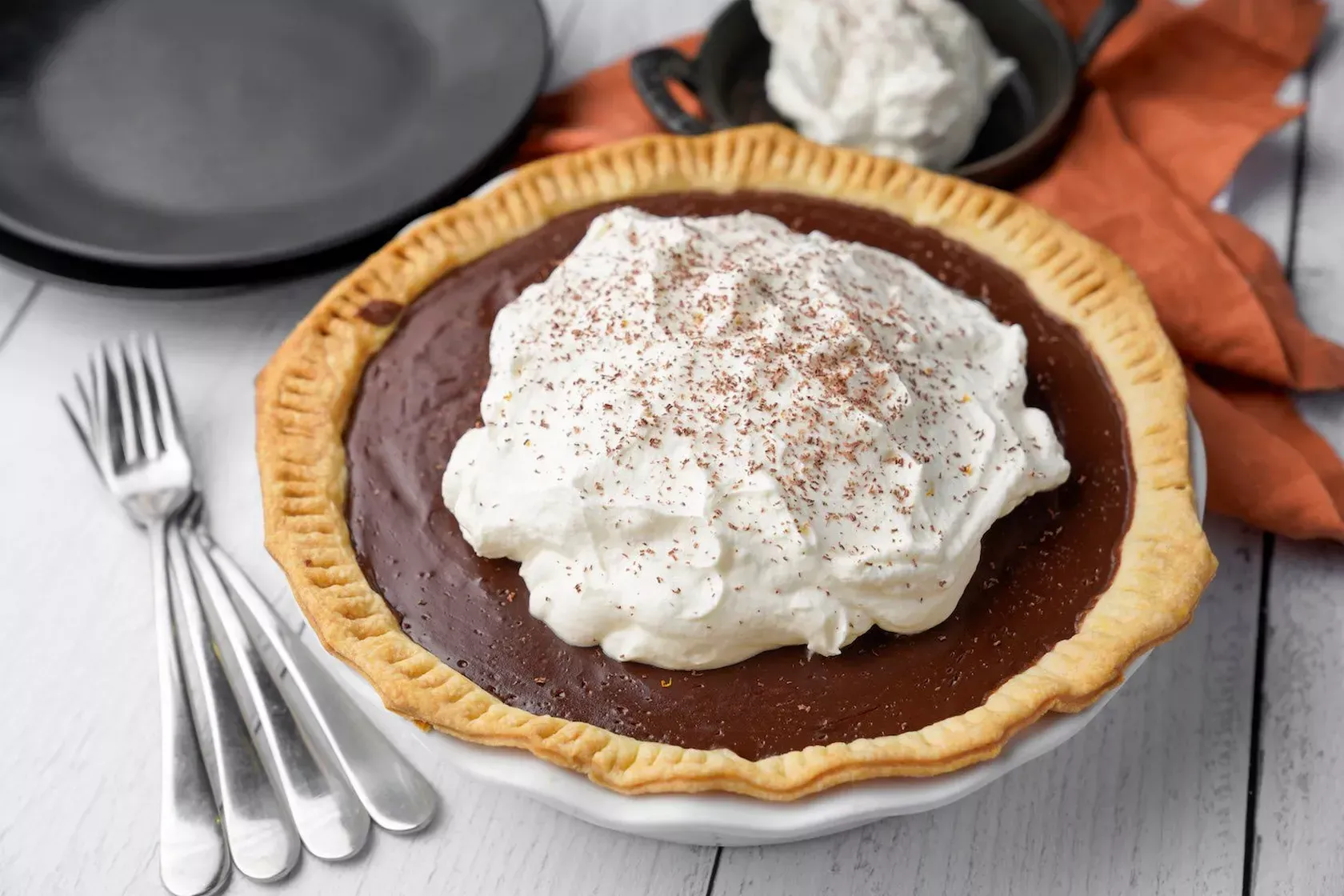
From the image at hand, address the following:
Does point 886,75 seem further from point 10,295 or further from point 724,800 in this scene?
point 10,295

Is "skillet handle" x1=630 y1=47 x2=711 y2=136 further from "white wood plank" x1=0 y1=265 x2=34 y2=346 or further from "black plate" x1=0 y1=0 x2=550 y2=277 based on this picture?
"white wood plank" x1=0 y1=265 x2=34 y2=346

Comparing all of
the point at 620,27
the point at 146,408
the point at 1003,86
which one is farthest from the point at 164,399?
the point at 1003,86

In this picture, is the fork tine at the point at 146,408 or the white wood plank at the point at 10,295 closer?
the fork tine at the point at 146,408

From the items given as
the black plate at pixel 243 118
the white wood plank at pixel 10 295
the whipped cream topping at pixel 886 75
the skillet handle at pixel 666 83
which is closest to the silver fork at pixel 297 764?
the black plate at pixel 243 118

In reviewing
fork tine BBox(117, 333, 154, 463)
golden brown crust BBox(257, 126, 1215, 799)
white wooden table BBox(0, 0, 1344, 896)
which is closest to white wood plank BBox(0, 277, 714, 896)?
white wooden table BBox(0, 0, 1344, 896)

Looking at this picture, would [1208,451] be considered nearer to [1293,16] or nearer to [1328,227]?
[1328,227]

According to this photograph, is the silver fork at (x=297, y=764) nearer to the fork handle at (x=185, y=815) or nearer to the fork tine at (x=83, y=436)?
the fork handle at (x=185, y=815)

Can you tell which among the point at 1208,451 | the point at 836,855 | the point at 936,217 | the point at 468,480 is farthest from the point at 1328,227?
the point at 468,480
